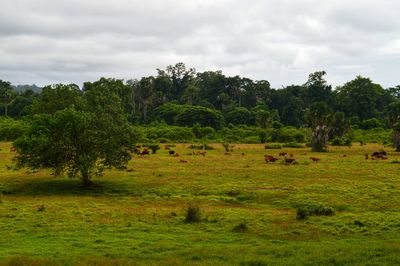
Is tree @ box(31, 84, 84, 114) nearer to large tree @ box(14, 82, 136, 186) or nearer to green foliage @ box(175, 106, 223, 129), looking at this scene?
large tree @ box(14, 82, 136, 186)

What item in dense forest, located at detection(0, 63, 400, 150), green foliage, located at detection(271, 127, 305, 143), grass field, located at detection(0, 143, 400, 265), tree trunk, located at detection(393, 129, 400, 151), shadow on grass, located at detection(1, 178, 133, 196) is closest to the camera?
grass field, located at detection(0, 143, 400, 265)

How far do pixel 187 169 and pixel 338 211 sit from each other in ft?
70.8

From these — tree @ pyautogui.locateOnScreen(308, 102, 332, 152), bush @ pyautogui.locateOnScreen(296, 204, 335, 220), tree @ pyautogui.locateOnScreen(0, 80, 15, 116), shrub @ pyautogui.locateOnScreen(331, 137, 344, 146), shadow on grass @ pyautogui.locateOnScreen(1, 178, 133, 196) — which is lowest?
shadow on grass @ pyautogui.locateOnScreen(1, 178, 133, 196)

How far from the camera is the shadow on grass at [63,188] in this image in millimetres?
36406

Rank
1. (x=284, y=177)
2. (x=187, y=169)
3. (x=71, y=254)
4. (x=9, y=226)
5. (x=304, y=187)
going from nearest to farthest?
1. (x=71, y=254)
2. (x=9, y=226)
3. (x=304, y=187)
4. (x=284, y=177)
5. (x=187, y=169)

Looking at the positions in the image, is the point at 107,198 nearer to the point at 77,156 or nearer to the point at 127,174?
the point at 77,156

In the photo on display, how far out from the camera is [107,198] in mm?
34438

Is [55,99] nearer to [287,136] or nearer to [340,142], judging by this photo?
[287,136]

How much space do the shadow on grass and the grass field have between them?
0.26 ft

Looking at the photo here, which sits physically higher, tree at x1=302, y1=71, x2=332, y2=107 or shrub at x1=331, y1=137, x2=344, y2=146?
tree at x1=302, y1=71, x2=332, y2=107

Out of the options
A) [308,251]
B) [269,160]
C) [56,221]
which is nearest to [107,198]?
[56,221]

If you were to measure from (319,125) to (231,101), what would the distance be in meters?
88.3

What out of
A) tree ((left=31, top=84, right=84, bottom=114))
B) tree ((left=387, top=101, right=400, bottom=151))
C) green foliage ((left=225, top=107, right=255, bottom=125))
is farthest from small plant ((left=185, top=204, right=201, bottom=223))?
green foliage ((left=225, top=107, right=255, bottom=125))

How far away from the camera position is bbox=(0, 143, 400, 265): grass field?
18.3 meters
